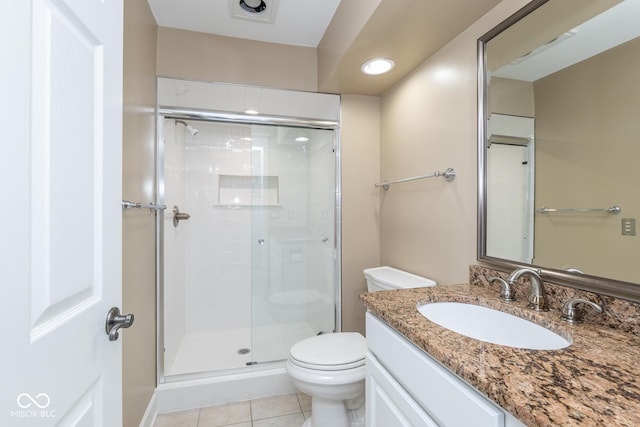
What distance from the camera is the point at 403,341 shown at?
884 millimetres

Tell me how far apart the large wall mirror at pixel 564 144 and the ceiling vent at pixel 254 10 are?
1.18m

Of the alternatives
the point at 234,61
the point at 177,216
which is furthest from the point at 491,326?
the point at 177,216

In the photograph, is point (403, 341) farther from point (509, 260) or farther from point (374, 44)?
point (374, 44)

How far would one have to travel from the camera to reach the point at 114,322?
734 mm

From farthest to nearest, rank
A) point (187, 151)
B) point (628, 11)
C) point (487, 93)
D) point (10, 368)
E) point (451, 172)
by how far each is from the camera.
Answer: point (187, 151) < point (451, 172) < point (487, 93) < point (628, 11) < point (10, 368)

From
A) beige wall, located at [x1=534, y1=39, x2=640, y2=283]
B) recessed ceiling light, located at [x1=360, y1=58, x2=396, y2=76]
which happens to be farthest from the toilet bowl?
recessed ceiling light, located at [x1=360, y1=58, x2=396, y2=76]

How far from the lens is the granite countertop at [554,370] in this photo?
0.48 metres

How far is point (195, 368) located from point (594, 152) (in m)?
2.40

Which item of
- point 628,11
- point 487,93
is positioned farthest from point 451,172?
point 628,11

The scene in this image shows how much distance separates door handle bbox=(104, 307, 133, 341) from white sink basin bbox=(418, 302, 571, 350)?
92 centimetres

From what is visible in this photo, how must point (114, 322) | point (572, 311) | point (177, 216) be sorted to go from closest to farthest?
point (114, 322)
point (572, 311)
point (177, 216)

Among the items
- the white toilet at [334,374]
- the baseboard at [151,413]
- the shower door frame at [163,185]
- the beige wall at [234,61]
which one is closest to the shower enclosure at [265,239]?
the shower door frame at [163,185]

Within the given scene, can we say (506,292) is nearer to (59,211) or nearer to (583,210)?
(583,210)

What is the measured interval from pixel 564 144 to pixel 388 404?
1.04 metres
